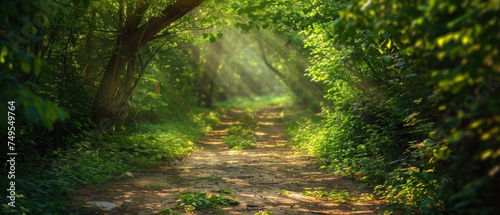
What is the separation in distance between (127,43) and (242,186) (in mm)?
4174

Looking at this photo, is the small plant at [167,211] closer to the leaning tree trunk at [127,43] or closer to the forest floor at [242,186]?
the forest floor at [242,186]

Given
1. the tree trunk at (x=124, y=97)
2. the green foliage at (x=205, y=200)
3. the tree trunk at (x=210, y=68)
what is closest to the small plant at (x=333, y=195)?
the green foliage at (x=205, y=200)

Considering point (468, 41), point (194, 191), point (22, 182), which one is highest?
point (468, 41)

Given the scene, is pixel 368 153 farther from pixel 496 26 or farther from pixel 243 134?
pixel 243 134

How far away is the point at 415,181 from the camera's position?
538cm

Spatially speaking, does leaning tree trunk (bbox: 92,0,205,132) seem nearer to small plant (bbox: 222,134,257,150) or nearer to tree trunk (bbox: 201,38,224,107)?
small plant (bbox: 222,134,257,150)

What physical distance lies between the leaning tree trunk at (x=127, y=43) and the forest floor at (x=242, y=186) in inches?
71.6

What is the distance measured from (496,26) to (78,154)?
693cm

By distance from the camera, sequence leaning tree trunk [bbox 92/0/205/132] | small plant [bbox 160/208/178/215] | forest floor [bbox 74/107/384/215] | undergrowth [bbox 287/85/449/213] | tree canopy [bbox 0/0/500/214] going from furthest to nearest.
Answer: leaning tree trunk [bbox 92/0/205/132]
forest floor [bbox 74/107/384/215]
undergrowth [bbox 287/85/449/213]
small plant [bbox 160/208/178/215]
tree canopy [bbox 0/0/500/214]

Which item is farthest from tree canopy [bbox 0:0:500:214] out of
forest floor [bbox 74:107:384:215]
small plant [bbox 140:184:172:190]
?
small plant [bbox 140:184:172:190]

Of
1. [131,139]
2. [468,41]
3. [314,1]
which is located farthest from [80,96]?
[468,41]

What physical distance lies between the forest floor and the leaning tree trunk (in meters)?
1.82

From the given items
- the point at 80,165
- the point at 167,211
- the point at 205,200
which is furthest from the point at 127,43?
the point at 167,211

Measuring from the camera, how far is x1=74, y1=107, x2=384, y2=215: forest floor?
5.39 meters
